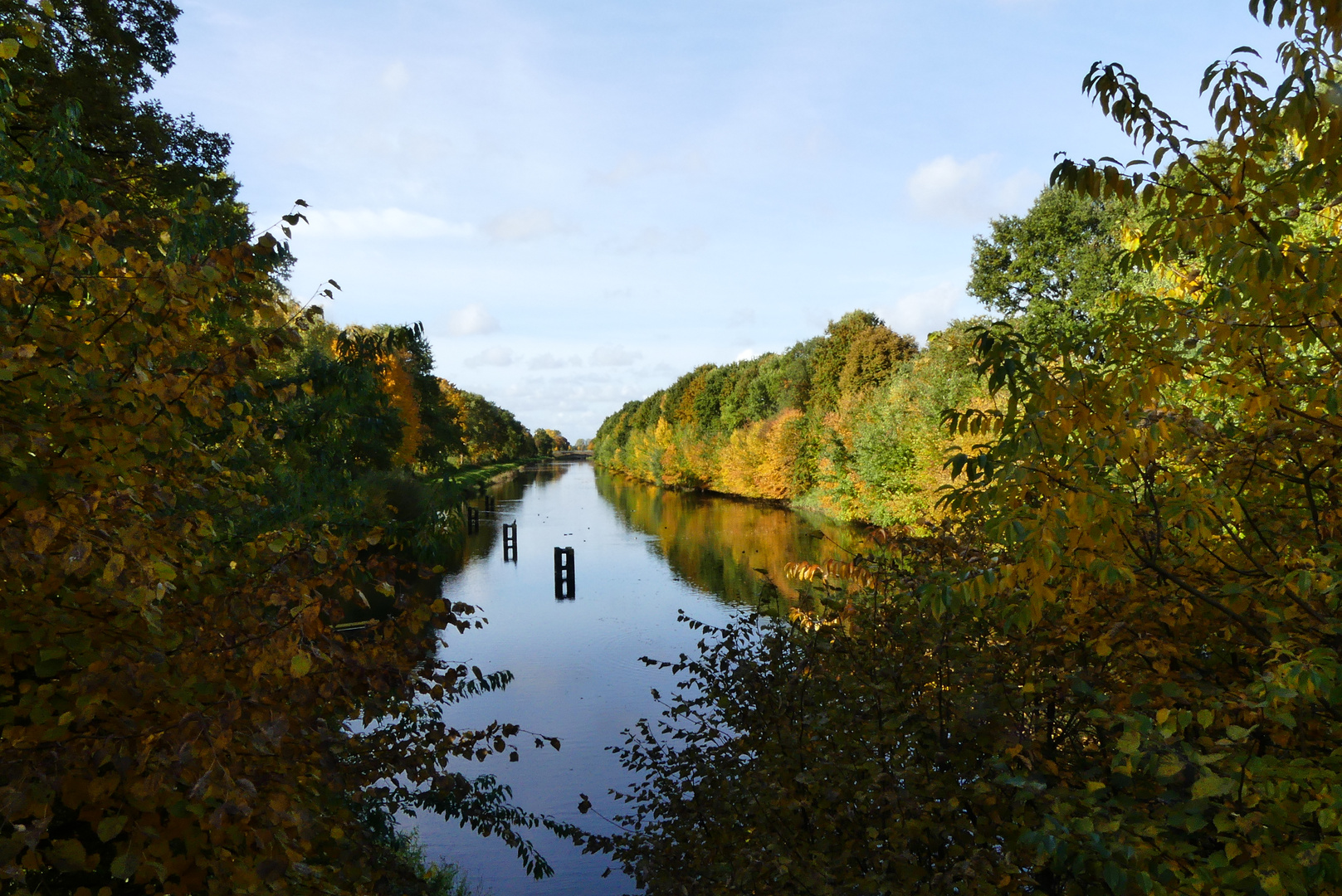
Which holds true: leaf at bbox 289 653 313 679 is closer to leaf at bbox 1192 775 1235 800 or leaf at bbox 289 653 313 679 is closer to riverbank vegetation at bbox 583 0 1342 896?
riverbank vegetation at bbox 583 0 1342 896

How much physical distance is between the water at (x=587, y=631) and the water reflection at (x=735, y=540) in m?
0.13

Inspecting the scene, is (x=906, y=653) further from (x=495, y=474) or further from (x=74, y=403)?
(x=495, y=474)

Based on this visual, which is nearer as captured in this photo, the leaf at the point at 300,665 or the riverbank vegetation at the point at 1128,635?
the leaf at the point at 300,665

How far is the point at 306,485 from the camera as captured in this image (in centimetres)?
964

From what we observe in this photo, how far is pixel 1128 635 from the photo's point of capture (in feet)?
16.4

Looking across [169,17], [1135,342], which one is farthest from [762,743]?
[169,17]

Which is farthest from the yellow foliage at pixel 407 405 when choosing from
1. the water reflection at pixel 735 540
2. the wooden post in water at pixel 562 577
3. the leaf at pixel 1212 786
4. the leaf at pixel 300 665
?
the leaf at pixel 1212 786

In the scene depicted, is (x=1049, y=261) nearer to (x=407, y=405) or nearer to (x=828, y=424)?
(x=828, y=424)

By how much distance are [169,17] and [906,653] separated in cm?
1704

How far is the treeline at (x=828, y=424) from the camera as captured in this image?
34.4 m

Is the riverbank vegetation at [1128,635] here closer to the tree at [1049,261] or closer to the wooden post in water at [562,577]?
the wooden post in water at [562,577]

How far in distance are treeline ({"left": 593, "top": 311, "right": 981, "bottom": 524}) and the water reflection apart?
2140 millimetres

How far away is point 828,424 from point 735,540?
12938mm

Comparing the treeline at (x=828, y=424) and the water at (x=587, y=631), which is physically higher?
the treeline at (x=828, y=424)
